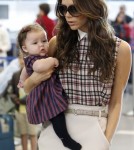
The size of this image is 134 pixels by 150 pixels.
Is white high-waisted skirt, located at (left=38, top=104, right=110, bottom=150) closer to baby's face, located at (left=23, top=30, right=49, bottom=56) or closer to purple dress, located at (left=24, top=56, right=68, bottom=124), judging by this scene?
purple dress, located at (left=24, top=56, right=68, bottom=124)

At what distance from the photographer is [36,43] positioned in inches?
99.0

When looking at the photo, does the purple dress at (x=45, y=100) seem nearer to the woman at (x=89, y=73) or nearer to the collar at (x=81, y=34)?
the woman at (x=89, y=73)

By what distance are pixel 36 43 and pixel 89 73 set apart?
0.36 m

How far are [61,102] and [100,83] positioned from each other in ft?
0.73

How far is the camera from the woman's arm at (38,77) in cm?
239

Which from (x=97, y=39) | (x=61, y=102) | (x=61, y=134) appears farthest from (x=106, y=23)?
(x=61, y=134)

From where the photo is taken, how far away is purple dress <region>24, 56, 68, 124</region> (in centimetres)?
239

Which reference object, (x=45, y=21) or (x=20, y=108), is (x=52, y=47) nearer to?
(x=20, y=108)

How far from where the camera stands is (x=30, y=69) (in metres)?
2.51

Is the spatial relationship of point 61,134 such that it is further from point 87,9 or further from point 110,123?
point 87,9

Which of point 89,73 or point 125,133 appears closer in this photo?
point 89,73

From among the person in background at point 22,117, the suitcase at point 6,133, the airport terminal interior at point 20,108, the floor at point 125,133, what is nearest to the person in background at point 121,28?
the airport terminal interior at point 20,108

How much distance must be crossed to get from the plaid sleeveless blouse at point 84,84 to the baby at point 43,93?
0.16 ft

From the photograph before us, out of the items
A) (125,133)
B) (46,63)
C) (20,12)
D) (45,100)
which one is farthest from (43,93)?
(20,12)
